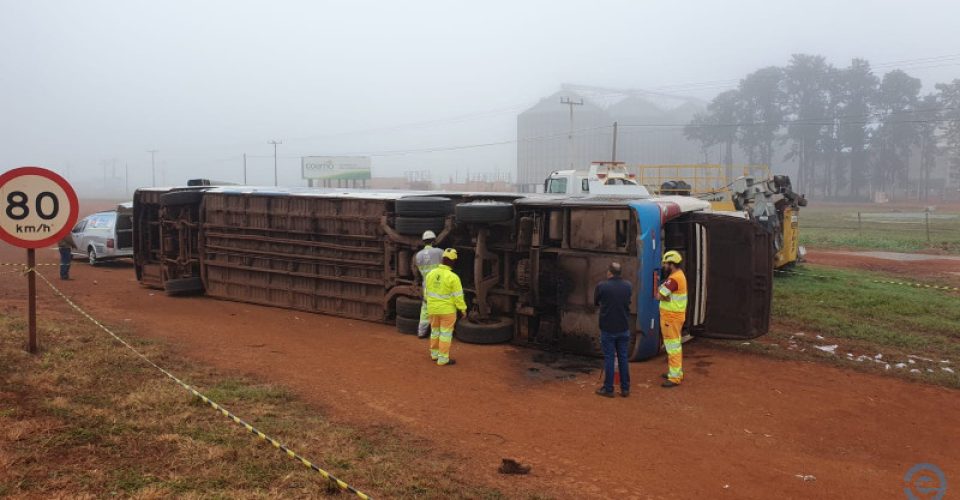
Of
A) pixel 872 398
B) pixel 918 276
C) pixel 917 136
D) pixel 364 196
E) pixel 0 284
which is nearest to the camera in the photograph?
pixel 872 398

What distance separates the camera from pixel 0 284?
1521cm

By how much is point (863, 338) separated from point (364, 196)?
8.68 m

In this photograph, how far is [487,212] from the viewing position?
988 cm

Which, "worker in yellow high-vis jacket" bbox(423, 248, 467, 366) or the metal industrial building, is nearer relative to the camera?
"worker in yellow high-vis jacket" bbox(423, 248, 467, 366)

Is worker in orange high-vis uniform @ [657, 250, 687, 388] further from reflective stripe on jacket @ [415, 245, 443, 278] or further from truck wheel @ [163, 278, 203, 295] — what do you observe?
truck wheel @ [163, 278, 203, 295]

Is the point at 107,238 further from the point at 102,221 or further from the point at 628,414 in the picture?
the point at 628,414

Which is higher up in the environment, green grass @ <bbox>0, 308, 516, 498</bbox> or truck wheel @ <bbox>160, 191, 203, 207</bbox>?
truck wheel @ <bbox>160, 191, 203, 207</bbox>

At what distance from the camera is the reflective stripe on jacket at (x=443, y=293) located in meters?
8.80

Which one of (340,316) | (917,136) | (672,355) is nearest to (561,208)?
(672,355)

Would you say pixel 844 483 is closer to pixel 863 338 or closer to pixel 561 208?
pixel 561 208

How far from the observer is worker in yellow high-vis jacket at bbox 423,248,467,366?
8.77 m

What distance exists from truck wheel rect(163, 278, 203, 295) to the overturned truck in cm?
95

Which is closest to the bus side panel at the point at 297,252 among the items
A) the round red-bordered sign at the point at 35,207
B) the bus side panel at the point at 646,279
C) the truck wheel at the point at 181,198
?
the truck wheel at the point at 181,198

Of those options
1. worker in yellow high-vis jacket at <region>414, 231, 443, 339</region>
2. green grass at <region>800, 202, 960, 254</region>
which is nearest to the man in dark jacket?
worker in yellow high-vis jacket at <region>414, 231, 443, 339</region>
